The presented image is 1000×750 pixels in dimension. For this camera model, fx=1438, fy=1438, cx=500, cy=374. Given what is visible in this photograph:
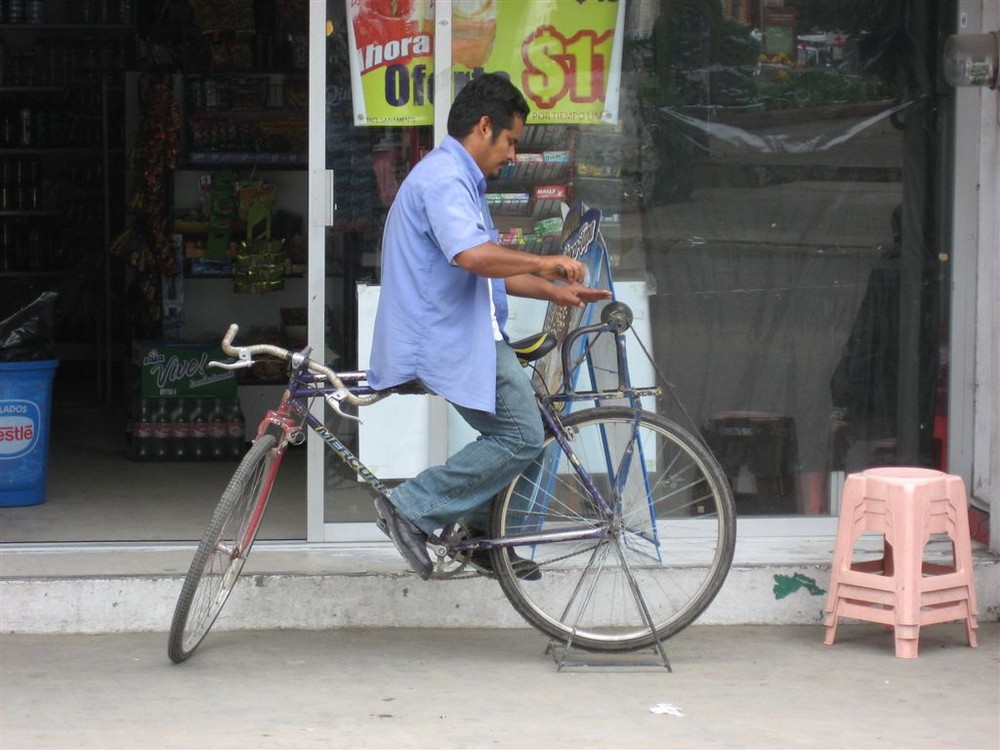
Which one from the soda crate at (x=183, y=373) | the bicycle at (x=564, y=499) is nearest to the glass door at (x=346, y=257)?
the bicycle at (x=564, y=499)

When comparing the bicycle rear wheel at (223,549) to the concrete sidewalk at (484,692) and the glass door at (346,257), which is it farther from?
the glass door at (346,257)

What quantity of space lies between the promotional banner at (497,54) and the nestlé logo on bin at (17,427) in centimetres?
217

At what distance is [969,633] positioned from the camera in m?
5.00

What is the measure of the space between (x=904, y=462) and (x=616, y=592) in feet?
5.48

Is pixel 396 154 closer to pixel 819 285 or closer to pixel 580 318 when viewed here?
pixel 580 318

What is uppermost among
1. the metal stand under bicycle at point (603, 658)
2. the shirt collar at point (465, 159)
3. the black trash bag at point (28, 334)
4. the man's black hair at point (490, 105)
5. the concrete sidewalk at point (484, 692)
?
the man's black hair at point (490, 105)

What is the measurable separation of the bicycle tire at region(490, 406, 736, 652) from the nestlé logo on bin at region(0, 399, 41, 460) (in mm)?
2814

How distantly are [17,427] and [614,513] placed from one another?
320cm

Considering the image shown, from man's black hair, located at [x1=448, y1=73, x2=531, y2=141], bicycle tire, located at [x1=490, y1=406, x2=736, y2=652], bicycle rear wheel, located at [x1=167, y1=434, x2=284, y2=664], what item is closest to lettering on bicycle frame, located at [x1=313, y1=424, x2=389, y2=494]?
bicycle rear wheel, located at [x1=167, y1=434, x2=284, y2=664]

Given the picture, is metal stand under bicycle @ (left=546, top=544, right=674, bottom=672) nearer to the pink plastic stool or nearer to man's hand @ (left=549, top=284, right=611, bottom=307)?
the pink plastic stool

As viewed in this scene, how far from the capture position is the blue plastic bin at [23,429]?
6.49 metres

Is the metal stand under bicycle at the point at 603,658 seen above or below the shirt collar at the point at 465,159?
below

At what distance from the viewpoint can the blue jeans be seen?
444cm

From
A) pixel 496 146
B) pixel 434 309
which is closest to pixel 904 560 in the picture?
pixel 434 309
